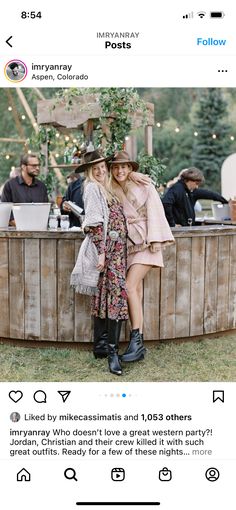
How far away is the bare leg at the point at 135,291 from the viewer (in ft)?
10.3

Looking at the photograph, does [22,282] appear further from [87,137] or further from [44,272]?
[87,137]

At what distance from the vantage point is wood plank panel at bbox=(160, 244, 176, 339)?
3512 millimetres

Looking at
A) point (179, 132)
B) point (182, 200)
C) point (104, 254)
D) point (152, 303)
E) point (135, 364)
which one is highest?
point (179, 132)

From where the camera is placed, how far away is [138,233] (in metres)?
3.11

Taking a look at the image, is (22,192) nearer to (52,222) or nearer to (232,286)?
(52,222)

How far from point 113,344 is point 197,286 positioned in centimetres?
84
